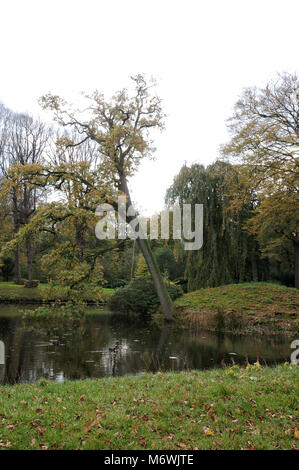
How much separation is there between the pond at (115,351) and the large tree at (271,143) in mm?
5793

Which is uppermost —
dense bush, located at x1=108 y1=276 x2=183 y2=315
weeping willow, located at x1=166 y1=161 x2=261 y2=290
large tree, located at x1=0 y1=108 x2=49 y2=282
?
large tree, located at x1=0 y1=108 x2=49 y2=282

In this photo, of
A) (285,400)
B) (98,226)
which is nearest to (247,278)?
(98,226)

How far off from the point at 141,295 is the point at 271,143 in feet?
31.3

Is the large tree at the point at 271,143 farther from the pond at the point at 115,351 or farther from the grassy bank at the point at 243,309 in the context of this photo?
the pond at the point at 115,351

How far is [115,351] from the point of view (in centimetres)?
1002

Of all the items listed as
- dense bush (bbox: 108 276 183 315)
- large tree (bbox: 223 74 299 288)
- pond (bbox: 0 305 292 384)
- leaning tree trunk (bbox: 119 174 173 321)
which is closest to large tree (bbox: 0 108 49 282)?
dense bush (bbox: 108 276 183 315)

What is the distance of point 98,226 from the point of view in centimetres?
1698

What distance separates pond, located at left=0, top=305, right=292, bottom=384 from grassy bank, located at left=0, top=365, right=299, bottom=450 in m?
2.13

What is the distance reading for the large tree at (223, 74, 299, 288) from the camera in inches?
569

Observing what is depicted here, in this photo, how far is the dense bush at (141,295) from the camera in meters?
18.6

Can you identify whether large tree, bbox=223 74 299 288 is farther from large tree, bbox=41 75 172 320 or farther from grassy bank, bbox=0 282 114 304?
grassy bank, bbox=0 282 114 304

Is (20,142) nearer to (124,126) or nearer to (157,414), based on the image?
(124,126)

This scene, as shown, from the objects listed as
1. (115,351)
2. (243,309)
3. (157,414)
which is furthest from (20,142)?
(157,414)

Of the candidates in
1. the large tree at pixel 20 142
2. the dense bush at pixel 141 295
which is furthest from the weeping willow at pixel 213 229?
the large tree at pixel 20 142
